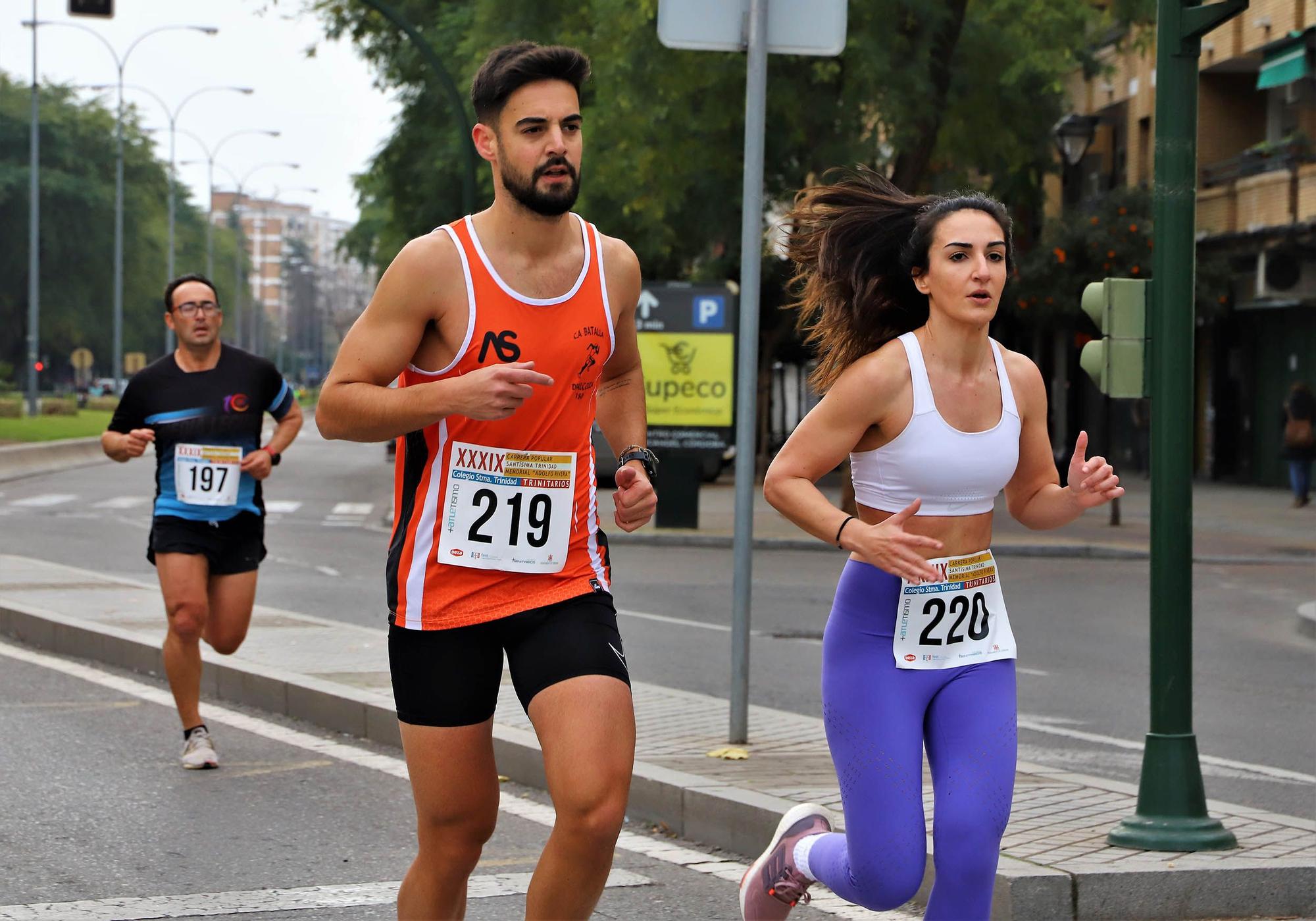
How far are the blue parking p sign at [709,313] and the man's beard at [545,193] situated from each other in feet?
52.8

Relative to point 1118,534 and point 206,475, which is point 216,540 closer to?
point 206,475

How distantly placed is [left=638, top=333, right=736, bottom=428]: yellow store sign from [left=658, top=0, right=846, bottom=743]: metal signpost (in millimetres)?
12515

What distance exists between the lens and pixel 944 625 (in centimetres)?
420

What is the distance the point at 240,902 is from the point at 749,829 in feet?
5.30

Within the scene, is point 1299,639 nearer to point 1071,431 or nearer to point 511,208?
point 511,208

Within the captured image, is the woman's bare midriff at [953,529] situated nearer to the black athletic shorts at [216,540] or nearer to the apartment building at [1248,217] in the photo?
the black athletic shorts at [216,540]

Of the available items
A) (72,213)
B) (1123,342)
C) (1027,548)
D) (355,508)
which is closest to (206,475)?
(1123,342)

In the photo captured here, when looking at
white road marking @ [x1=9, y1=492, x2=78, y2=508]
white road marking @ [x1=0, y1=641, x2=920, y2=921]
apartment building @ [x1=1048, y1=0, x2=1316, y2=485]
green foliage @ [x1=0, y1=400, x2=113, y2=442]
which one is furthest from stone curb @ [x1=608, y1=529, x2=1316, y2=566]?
green foliage @ [x1=0, y1=400, x2=113, y2=442]

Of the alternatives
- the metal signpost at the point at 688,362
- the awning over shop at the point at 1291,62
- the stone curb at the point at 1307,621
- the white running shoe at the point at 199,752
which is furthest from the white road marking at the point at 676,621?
the metal signpost at the point at 688,362

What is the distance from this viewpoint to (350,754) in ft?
25.9

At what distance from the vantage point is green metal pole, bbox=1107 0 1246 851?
19.8 ft

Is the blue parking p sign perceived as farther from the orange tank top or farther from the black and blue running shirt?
the orange tank top

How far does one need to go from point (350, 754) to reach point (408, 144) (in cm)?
2866

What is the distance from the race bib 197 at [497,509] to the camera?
13.1 ft
